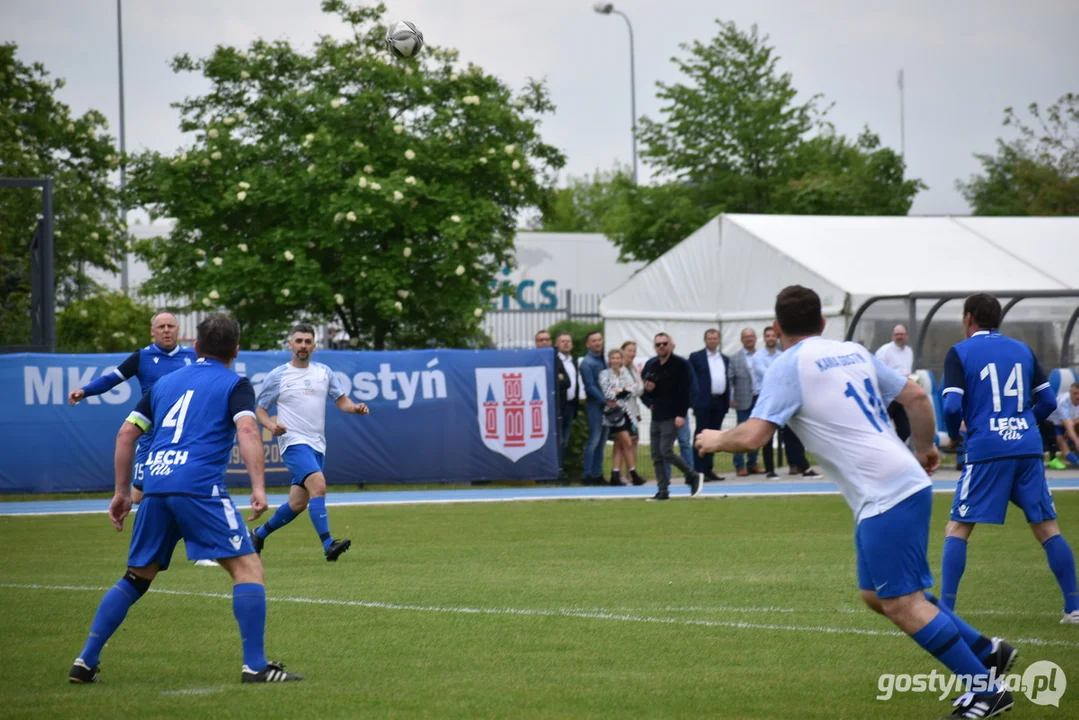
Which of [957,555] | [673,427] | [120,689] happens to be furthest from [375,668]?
[673,427]

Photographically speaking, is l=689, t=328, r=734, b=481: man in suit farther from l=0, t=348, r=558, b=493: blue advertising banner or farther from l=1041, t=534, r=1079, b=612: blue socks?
l=1041, t=534, r=1079, b=612: blue socks

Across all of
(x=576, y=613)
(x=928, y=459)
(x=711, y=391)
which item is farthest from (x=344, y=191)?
(x=928, y=459)

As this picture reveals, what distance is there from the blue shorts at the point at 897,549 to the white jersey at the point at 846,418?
1.9 inches

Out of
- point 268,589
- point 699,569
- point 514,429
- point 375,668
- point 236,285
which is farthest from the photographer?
point 236,285

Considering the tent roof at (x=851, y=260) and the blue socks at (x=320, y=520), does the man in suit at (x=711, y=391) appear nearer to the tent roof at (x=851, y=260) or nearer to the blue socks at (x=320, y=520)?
the tent roof at (x=851, y=260)

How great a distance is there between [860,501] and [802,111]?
38729 millimetres

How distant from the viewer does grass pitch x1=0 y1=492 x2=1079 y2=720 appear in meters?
6.07

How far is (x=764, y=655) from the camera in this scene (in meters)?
7.06

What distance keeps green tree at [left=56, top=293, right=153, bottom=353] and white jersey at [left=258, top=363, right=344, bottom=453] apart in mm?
21336

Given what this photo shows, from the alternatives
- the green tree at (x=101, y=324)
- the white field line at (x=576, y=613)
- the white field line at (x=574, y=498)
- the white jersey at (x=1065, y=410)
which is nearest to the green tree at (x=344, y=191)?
the green tree at (x=101, y=324)

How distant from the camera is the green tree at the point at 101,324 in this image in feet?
106

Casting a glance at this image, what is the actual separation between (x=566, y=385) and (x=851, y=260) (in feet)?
25.2

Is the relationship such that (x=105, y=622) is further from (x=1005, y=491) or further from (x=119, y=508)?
(x=1005, y=491)

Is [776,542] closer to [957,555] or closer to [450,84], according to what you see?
[957,555]
